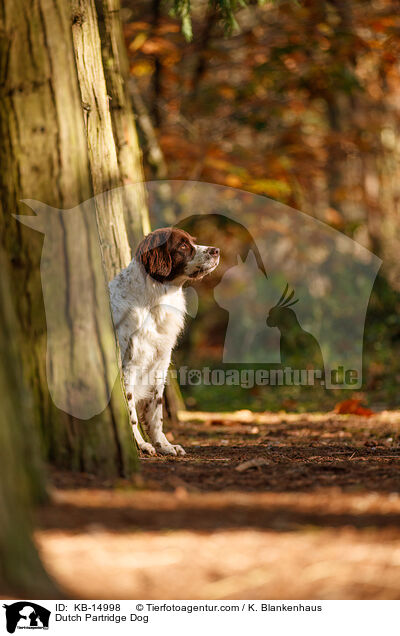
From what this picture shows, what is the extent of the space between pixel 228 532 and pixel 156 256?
11.5 ft

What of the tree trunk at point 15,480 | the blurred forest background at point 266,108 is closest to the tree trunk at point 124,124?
the blurred forest background at point 266,108

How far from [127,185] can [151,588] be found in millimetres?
5204

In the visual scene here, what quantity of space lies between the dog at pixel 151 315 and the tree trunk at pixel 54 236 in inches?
78.8

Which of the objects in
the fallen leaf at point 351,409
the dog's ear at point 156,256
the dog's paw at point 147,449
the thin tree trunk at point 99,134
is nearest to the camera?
the dog's paw at point 147,449

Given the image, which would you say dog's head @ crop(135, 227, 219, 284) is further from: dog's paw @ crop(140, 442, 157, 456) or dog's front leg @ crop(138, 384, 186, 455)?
dog's paw @ crop(140, 442, 157, 456)

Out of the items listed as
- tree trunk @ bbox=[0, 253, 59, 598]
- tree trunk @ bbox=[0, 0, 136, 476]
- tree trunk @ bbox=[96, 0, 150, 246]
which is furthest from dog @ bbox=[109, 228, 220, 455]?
tree trunk @ bbox=[0, 253, 59, 598]

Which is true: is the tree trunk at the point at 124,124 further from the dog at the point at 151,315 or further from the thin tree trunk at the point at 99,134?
the dog at the point at 151,315

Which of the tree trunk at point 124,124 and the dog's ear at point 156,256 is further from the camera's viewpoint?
the tree trunk at point 124,124

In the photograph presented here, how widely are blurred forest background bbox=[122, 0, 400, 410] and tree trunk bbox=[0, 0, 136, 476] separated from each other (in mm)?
6271

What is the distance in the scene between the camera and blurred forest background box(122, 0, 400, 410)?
1142cm

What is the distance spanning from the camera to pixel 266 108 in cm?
1309

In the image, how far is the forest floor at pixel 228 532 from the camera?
2434 millimetres

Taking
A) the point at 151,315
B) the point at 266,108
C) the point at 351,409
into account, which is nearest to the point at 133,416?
the point at 151,315
